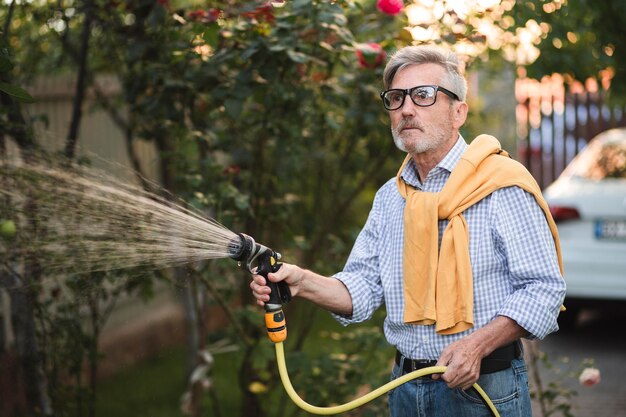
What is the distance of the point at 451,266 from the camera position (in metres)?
2.76

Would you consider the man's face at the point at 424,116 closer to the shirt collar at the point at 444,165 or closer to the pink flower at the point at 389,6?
the shirt collar at the point at 444,165

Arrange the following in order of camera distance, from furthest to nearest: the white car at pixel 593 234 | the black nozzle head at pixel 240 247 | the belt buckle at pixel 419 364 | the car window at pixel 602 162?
the car window at pixel 602 162, the white car at pixel 593 234, the belt buckle at pixel 419 364, the black nozzle head at pixel 240 247

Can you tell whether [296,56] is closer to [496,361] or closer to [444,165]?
[444,165]

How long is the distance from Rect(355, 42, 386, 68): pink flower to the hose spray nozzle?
149 cm

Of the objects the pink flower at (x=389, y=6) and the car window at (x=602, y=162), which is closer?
the pink flower at (x=389, y=6)

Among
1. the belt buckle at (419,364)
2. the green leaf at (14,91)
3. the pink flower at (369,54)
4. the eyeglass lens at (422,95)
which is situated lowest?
the belt buckle at (419,364)

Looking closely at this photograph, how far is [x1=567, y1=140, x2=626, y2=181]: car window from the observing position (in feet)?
24.6

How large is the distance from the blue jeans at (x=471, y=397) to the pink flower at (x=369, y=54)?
1673 mm

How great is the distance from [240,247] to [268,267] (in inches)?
5.0

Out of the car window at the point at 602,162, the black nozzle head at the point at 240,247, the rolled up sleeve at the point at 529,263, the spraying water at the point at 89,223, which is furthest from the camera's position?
the car window at the point at 602,162

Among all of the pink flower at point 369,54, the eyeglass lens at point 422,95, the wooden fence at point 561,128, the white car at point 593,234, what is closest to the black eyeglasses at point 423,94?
the eyeglass lens at point 422,95

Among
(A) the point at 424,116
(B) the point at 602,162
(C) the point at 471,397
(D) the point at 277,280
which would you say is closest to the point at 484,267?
(C) the point at 471,397

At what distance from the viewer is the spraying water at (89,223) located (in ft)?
10.4

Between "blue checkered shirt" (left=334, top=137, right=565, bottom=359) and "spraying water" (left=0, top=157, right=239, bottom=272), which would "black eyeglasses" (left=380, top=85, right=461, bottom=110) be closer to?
"blue checkered shirt" (left=334, top=137, right=565, bottom=359)
